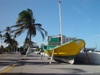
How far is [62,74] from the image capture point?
665 centimetres

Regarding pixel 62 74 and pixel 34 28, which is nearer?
pixel 62 74

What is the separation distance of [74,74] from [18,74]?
3.01 m

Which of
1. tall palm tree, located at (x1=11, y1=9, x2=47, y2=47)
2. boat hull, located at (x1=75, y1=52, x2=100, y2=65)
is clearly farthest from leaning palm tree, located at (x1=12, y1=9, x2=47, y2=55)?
boat hull, located at (x1=75, y1=52, x2=100, y2=65)

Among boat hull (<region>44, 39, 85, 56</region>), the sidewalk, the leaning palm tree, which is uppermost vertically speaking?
the leaning palm tree

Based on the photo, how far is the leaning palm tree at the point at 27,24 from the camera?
2438 cm

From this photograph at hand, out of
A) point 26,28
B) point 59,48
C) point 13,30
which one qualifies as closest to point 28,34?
point 26,28

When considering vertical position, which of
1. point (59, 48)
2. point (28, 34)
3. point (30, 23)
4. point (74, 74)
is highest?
point (30, 23)

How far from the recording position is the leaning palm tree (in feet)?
80.0

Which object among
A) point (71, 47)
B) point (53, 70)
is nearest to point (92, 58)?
point (71, 47)

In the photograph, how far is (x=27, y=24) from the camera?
84.2 feet

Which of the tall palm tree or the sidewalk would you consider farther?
the tall palm tree

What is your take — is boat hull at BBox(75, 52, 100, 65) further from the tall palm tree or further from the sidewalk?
the tall palm tree

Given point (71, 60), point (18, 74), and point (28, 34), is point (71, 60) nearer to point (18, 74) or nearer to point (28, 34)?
point (18, 74)

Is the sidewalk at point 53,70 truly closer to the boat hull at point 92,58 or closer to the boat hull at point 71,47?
the boat hull at point 71,47
